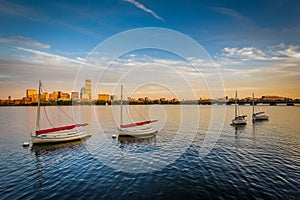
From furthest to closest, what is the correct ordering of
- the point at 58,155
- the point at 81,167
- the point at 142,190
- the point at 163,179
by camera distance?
the point at 58,155
the point at 81,167
the point at 163,179
the point at 142,190

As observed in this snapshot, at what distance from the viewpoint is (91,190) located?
1488 centimetres

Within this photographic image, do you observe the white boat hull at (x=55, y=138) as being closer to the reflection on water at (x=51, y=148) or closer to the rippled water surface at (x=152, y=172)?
the reflection on water at (x=51, y=148)

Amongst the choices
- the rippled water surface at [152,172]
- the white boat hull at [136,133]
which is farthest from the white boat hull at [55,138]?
the white boat hull at [136,133]

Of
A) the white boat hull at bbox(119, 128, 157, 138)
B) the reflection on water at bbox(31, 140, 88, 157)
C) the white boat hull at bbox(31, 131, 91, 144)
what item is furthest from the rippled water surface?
the white boat hull at bbox(119, 128, 157, 138)

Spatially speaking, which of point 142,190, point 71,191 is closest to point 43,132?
point 71,191

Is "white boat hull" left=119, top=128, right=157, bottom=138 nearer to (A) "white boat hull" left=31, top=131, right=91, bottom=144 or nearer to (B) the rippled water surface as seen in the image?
(B) the rippled water surface

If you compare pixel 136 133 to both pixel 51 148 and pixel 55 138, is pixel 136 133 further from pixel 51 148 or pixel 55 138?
pixel 51 148

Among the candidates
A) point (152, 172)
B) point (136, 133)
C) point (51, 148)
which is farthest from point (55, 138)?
point (152, 172)

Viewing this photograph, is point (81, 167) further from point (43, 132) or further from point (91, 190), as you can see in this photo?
point (43, 132)

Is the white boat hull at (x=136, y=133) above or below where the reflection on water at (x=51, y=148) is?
above

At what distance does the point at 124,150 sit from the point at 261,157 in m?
20.4

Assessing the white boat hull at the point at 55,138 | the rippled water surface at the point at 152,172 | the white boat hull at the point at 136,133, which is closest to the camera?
the rippled water surface at the point at 152,172

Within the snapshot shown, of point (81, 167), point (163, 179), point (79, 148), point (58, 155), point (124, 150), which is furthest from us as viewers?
point (79, 148)

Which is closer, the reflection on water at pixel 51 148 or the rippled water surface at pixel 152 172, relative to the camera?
the rippled water surface at pixel 152 172
